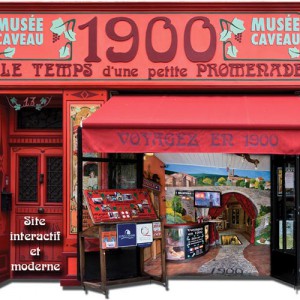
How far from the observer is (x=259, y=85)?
8.77m

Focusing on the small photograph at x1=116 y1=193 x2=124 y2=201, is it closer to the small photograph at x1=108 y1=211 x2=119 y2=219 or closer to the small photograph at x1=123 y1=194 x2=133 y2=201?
the small photograph at x1=123 y1=194 x2=133 y2=201

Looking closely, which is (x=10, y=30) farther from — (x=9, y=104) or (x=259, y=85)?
(x=259, y=85)

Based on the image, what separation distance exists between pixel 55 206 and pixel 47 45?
2723mm

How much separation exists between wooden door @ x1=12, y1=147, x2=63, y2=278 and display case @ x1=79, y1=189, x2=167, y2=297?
3.61ft

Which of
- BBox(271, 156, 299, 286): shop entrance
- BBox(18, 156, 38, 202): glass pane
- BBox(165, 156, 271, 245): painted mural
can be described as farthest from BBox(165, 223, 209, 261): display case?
BBox(18, 156, 38, 202): glass pane

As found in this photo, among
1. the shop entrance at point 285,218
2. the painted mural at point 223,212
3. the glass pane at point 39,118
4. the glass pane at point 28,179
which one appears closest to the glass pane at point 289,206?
the shop entrance at point 285,218

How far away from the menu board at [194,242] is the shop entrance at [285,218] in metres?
1.19

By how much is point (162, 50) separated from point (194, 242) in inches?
128

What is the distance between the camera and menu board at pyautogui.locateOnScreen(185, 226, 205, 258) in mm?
9250

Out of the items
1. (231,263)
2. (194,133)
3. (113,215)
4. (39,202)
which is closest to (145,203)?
(113,215)

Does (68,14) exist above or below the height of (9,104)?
above

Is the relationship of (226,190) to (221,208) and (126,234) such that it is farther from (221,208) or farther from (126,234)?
(126,234)

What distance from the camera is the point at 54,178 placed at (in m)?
9.47

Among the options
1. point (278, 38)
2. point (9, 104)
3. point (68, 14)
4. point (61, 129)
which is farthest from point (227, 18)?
point (9, 104)
